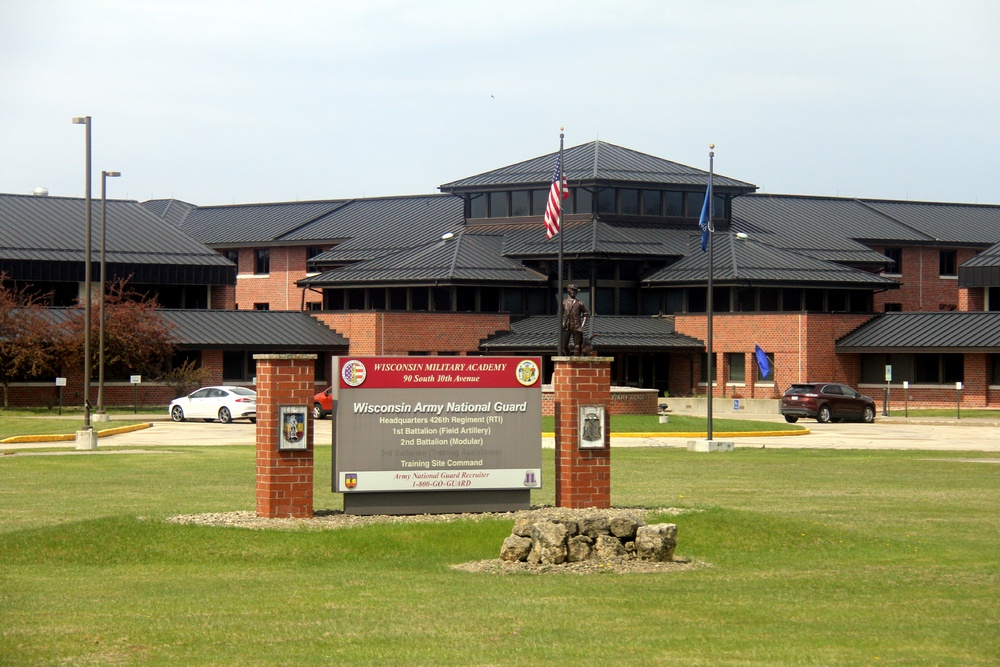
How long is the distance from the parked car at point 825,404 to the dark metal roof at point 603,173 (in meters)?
20.5

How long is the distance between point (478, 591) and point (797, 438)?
29.5 m

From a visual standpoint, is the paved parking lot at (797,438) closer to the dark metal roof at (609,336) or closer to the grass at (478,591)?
the dark metal roof at (609,336)

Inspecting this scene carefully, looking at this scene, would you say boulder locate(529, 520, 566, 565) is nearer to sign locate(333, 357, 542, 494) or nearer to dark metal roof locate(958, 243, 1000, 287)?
sign locate(333, 357, 542, 494)

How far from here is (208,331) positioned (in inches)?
2512

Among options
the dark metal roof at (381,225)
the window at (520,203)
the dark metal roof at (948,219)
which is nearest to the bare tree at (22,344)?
the dark metal roof at (381,225)

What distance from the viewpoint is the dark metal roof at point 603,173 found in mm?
70875

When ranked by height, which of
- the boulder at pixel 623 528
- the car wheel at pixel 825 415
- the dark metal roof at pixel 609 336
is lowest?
the boulder at pixel 623 528

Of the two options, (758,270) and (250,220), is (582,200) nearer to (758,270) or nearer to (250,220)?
(758,270)

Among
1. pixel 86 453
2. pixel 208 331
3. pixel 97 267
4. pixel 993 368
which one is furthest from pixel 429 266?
pixel 86 453

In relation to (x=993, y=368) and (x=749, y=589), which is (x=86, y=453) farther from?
(x=993, y=368)

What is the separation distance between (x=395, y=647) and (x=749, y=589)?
412 centimetres

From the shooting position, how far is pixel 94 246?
67188 mm

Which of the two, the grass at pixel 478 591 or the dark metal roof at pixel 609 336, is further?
the dark metal roof at pixel 609 336

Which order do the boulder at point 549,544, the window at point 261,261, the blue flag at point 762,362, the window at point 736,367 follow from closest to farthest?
the boulder at point 549,544 → the blue flag at point 762,362 → the window at point 736,367 → the window at point 261,261
